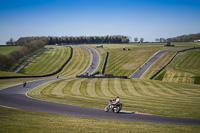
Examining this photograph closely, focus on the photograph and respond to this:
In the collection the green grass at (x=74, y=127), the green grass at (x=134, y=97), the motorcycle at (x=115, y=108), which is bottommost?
the green grass at (x=134, y=97)

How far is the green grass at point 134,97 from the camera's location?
24.5 m

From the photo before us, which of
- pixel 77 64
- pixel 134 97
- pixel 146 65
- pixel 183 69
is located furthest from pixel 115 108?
pixel 77 64

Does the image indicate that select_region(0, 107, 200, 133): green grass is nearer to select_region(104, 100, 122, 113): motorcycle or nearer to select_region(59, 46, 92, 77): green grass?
select_region(104, 100, 122, 113): motorcycle

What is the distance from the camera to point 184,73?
6462 centimetres

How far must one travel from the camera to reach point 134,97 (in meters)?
34.9

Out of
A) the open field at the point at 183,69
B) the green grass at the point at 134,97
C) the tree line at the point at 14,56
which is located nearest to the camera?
the green grass at the point at 134,97

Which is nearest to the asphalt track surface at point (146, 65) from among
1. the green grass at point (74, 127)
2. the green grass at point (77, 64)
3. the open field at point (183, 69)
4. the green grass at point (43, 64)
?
the open field at point (183, 69)

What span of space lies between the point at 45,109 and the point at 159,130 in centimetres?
1391

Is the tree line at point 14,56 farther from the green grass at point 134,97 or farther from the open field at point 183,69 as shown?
the open field at point 183,69

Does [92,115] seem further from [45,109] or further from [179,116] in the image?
[179,116]

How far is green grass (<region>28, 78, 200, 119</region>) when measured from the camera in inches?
964

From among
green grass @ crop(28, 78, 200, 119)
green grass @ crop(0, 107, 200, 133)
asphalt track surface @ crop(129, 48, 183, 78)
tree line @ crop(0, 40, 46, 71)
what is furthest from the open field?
tree line @ crop(0, 40, 46, 71)

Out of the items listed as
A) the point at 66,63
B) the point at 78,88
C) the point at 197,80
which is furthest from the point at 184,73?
the point at 66,63

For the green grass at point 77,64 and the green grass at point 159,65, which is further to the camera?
the green grass at point 77,64
